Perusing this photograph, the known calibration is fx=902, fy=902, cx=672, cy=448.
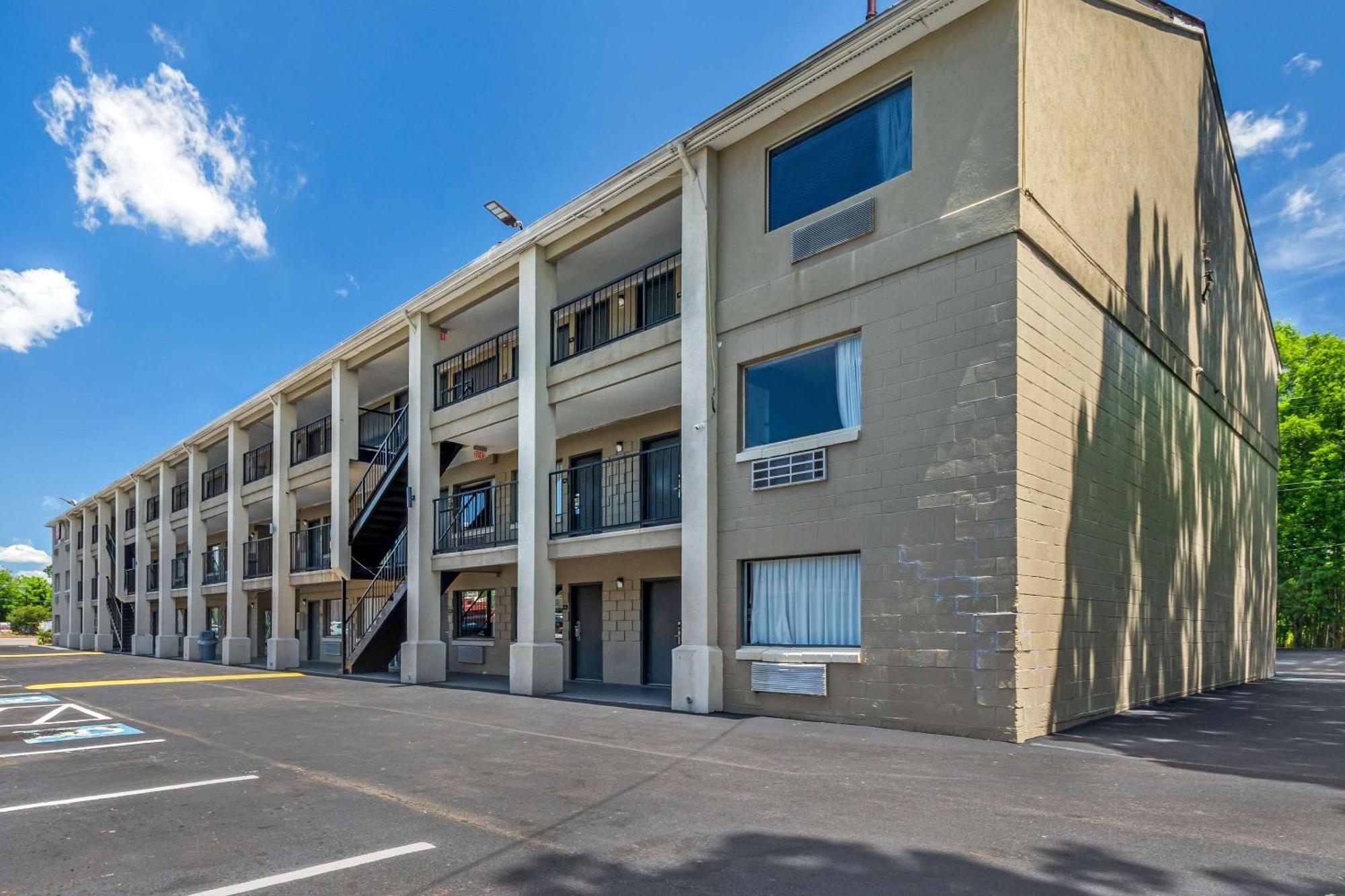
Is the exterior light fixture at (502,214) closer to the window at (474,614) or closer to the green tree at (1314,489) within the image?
the window at (474,614)

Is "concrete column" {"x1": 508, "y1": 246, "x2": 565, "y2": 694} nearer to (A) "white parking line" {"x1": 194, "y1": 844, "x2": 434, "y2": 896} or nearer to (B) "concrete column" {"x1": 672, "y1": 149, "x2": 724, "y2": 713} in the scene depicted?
(B) "concrete column" {"x1": 672, "y1": 149, "x2": 724, "y2": 713}

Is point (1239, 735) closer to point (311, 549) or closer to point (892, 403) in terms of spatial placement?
point (892, 403)

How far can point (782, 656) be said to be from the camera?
11141mm

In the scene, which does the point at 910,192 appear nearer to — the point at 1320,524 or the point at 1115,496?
the point at 1115,496

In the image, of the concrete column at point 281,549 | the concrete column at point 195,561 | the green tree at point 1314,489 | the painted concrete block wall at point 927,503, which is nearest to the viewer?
the painted concrete block wall at point 927,503

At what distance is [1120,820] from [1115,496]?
6.56m

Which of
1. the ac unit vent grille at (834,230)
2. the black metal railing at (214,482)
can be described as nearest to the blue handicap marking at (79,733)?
the ac unit vent grille at (834,230)

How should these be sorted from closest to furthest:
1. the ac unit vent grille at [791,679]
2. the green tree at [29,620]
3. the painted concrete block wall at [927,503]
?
1. the painted concrete block wall at [927,503]
2. the ac unit vent grille at [791,679]
3. the green tree at [29,620]

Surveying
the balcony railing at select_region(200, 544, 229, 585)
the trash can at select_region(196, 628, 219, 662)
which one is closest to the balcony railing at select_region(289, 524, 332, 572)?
the balcony railing at select_region(200, 544, 229, 585)

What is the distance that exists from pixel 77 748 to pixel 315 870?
6.44 metres

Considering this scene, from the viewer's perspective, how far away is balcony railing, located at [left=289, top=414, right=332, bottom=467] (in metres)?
24.8

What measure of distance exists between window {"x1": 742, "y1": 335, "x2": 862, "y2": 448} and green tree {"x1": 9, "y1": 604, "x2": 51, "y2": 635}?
3276 inches

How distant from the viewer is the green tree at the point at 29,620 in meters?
75.7

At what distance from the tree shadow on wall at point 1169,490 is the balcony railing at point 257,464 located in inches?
919
